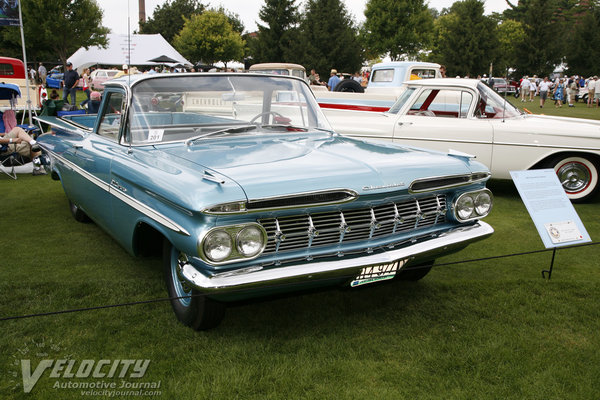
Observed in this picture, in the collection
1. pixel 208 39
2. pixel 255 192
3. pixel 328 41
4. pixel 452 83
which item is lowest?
pixel 255 192

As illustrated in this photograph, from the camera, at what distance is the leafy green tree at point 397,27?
44375 mm

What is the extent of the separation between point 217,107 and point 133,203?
3.81 ft

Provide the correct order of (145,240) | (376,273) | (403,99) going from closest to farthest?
(376,273)
(145,240)
(403,99)

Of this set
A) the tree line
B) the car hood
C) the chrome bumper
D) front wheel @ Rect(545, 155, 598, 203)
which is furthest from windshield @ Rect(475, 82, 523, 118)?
the tree line

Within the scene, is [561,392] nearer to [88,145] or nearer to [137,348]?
[137,348]

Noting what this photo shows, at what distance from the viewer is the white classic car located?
6.90 meters

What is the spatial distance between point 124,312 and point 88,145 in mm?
1546

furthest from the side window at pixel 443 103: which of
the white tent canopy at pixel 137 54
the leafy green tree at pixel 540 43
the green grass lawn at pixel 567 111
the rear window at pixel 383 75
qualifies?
the leafy green tree at pixel 540 43

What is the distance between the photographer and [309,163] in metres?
3.06

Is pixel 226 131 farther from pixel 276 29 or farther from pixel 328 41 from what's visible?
pixel 276 29

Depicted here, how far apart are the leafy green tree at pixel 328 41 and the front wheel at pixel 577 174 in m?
42.1

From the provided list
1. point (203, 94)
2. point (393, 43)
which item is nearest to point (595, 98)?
point (393, 43)

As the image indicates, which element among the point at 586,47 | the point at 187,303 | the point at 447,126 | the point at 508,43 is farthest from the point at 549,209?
the point at 508,43

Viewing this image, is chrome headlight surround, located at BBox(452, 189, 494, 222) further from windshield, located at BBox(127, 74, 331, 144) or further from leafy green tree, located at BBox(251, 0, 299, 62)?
leafy green tree, located at BBox(251, 0, 299, 62)
